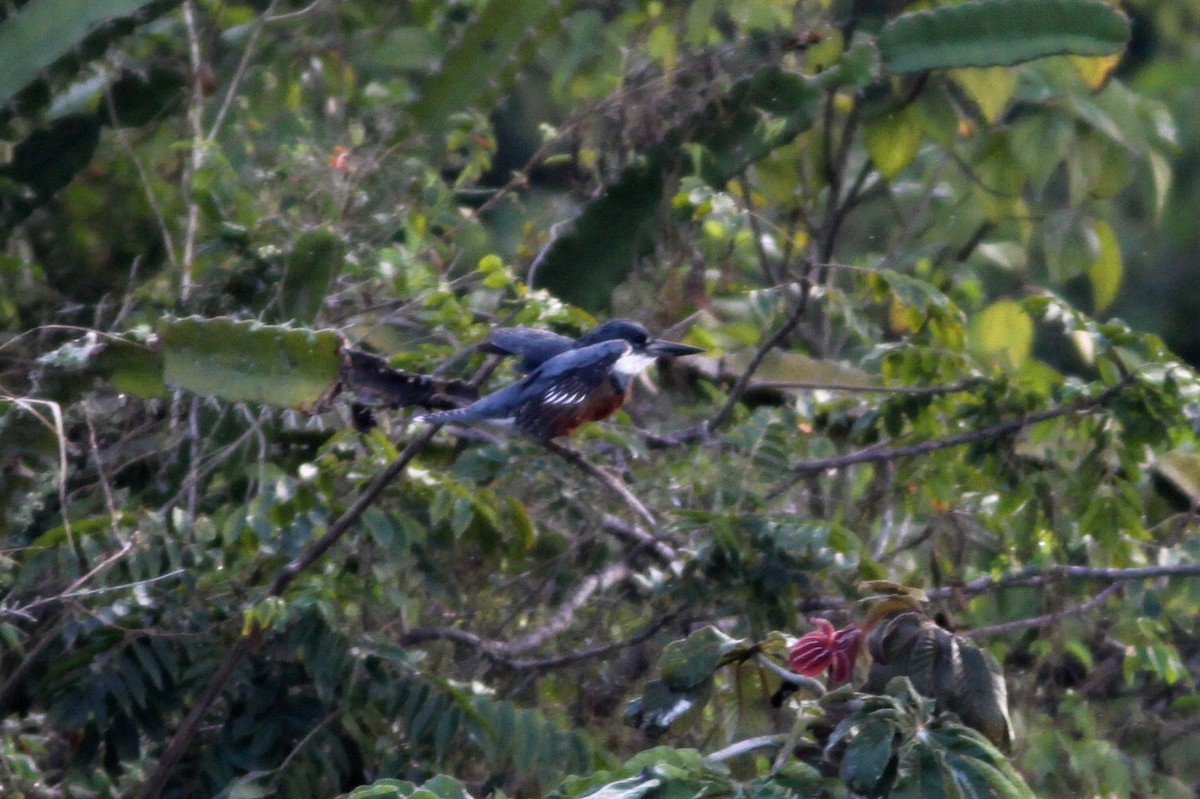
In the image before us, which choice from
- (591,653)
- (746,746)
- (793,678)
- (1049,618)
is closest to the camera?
(746,746)

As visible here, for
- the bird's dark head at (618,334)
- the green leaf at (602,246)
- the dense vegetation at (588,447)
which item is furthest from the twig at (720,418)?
the green leaf at (602,246)

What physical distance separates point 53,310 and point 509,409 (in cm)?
146

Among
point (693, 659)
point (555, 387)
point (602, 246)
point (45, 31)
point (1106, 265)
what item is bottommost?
point (1106, 265)

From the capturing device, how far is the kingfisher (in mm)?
2666

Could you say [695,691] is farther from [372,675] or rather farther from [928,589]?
[928,589]

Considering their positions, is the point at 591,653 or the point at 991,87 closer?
the point at 591,653

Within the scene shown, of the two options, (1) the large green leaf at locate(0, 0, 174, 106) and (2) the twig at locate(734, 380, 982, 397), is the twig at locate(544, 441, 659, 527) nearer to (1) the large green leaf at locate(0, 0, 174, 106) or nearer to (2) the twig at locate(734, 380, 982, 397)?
(2) the twig at locate(734, 380, 982, 397)

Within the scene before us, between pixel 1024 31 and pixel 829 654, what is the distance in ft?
7.73

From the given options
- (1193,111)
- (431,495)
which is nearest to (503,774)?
(431,495)

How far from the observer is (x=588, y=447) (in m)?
3.22

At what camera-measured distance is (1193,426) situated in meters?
2.74

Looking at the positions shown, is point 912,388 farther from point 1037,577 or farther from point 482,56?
point 482,56

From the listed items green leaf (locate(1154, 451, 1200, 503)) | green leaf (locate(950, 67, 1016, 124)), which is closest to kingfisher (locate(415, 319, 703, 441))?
green leaf (locate(1154, 451, 1200, 503))

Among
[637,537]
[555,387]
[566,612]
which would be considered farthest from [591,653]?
[555,387]
